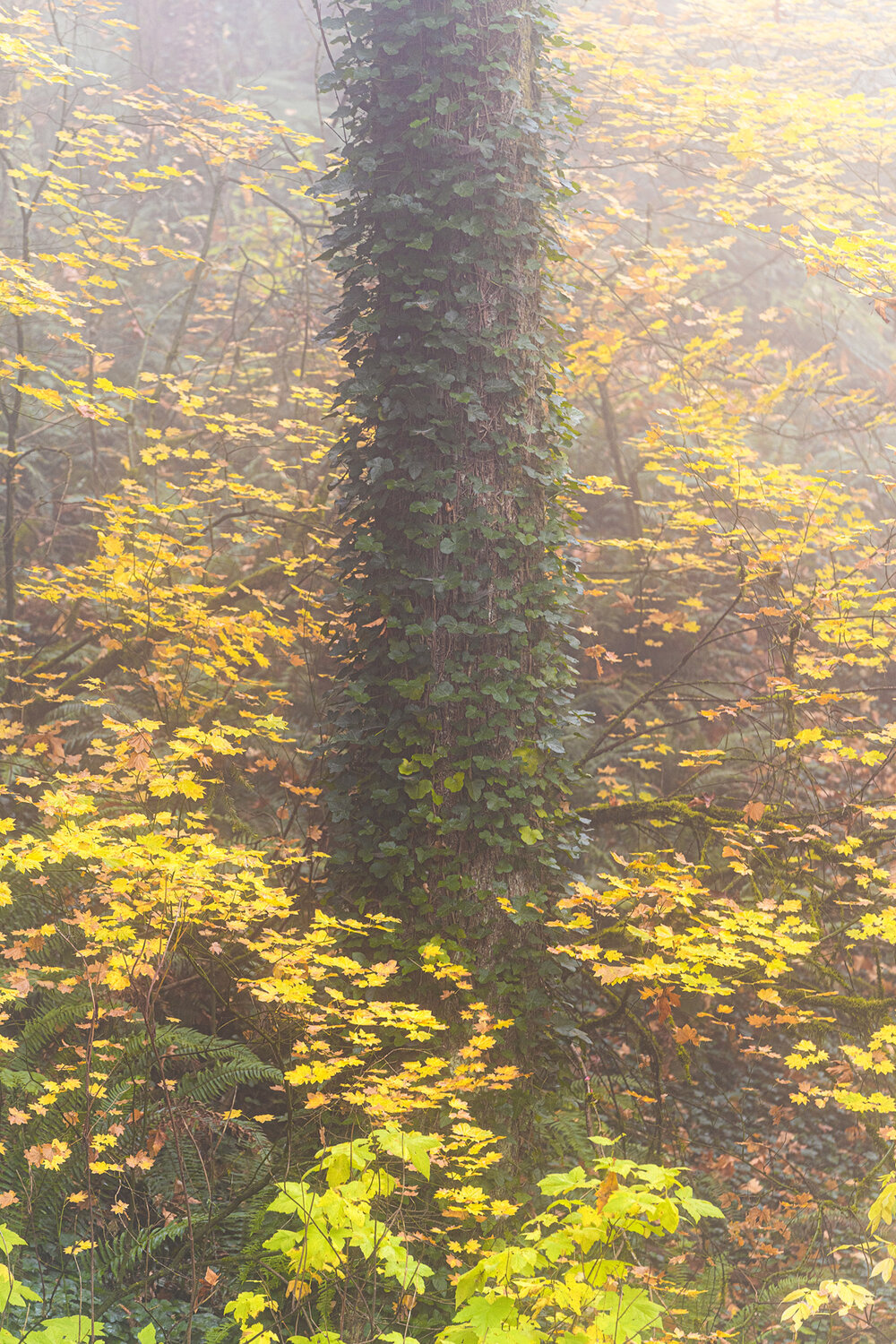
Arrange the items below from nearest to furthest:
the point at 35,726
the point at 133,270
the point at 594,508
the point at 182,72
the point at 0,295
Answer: the point at 0,295 → the point at 35,726 → the point at 594,508 → the point at 133,270 → the point at 182,72

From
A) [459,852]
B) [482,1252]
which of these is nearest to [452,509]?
[459,852]

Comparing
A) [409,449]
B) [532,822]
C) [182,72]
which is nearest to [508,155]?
[409,449]

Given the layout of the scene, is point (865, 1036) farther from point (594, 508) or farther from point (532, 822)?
point (594, 508)

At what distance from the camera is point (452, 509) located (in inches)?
152

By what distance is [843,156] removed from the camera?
9477 mm

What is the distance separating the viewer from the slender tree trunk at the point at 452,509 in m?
3.79

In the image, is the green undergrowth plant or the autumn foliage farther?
the autumn foliage

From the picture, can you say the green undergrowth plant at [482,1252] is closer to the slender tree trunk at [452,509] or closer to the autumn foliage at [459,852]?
the autumn foliage at [459,852]

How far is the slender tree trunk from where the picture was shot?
3.79m

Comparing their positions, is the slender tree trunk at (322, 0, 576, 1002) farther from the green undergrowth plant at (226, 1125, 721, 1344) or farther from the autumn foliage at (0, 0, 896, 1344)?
the green undergrowth plant at (226, 1125, 721, 1344)

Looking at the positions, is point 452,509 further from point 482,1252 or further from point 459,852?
point 482,1252

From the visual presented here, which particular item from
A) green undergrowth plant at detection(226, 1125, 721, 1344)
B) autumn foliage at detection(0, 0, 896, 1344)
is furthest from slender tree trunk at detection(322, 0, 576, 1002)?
green undergrowth plant at detection(226, 1125, 721, 1344)

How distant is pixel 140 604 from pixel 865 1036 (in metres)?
5.16

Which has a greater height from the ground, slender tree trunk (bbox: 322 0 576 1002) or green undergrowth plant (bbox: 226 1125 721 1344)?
slender tree trunk (bbox: 322 0 576 1002)
